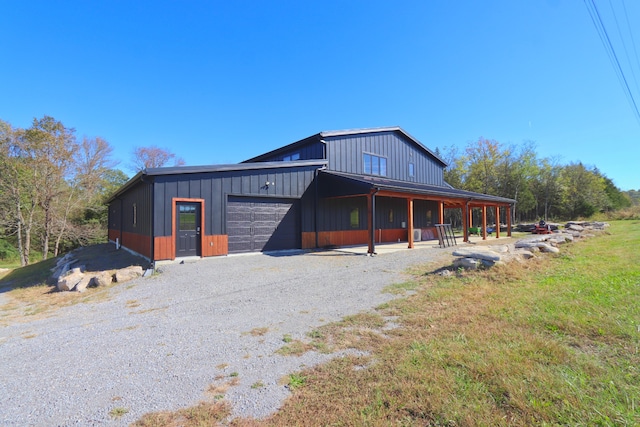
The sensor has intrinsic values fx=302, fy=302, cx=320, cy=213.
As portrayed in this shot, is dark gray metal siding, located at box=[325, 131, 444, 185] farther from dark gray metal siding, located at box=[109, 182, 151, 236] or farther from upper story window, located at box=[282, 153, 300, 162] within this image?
dark gray metal siding, located at box=[109, 182, 151, 236]

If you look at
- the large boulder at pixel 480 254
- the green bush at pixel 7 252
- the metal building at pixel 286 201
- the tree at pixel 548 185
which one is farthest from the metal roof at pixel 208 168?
the tree at pixel 548 185

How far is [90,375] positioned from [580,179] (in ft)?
154

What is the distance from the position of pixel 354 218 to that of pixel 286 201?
3.89m

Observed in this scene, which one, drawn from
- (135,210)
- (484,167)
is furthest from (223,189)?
(484,167)

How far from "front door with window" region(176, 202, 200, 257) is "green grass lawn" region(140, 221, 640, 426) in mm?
7532

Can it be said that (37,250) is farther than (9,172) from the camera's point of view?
Yes

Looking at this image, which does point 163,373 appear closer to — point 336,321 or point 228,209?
point 336,321

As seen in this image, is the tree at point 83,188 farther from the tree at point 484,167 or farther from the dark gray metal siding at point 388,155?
the tree at point 484,167

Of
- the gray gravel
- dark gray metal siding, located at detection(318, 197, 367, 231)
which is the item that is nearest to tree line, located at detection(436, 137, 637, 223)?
dark gray metal siding, located at detection(318, 197, 367, 231)

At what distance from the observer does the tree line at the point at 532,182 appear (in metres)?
34.7

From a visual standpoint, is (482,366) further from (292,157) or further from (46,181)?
(46,181)

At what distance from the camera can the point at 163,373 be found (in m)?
3.04

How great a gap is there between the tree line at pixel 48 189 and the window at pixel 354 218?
58.0 ft

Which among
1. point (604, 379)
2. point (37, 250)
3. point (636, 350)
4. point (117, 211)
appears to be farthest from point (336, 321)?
point (37, 250)
